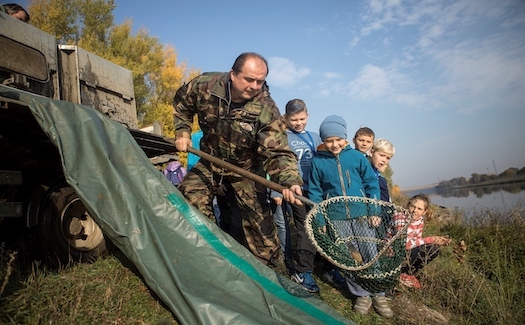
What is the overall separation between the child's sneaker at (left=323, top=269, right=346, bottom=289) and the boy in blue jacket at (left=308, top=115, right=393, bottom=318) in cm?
97

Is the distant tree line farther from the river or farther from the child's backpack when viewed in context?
the child's backpack

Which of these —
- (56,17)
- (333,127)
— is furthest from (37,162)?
(56,17)

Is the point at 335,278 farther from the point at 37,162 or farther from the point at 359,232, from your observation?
the point at 37,162

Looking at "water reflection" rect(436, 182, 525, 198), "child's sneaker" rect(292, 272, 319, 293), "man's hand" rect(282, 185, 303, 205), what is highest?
"man's hand" rect(282, 185, 303, 205)

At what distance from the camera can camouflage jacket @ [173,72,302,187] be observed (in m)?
3.29

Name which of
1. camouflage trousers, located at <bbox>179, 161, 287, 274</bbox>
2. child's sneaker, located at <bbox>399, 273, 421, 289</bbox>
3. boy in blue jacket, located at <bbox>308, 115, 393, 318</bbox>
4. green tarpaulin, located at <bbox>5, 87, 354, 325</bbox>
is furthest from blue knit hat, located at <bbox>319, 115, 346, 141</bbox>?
child's sneaker, located at <bbox>399, 273, 421, 289</bbox>

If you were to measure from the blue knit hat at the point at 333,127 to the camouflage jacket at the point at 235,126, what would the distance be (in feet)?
1.58

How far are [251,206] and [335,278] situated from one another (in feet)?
4.29

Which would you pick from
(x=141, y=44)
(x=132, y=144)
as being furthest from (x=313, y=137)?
(x=141, y=44)

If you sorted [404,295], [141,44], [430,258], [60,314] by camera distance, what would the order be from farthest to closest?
[141,44]
[430,258]
[404,295]
[60,314]

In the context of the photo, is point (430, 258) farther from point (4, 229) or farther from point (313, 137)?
point (4, 229)

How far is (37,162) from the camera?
9.68 ft

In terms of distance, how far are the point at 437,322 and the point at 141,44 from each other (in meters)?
22.7

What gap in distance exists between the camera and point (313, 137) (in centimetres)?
440
